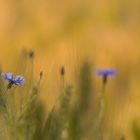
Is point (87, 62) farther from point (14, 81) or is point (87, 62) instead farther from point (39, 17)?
point (39, 17)

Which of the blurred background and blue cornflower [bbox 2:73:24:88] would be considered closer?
blue cornflower [bbox 2:73:24:88]

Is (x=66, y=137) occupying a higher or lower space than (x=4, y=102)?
lower

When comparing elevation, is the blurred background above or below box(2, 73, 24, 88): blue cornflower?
below

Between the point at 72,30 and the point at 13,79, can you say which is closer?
the point at 13,79

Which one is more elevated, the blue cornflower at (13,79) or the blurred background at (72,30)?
the blue cornflower at (13,79)

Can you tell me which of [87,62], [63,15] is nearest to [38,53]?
[63,15]

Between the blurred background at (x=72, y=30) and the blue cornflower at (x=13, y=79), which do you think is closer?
the blue cornflower at (x=13, y=79)

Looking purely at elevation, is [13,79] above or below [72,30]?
above

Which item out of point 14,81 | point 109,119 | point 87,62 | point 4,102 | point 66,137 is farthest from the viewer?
point 87,62

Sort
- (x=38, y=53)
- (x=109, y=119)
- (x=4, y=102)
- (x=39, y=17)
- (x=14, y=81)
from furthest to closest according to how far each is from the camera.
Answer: (x=39, y=17)
(x=38, y=53)
(x=109, y=119)
(x=14, y=81)
(x=4, y=102)

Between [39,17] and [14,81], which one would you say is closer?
[14,81]
